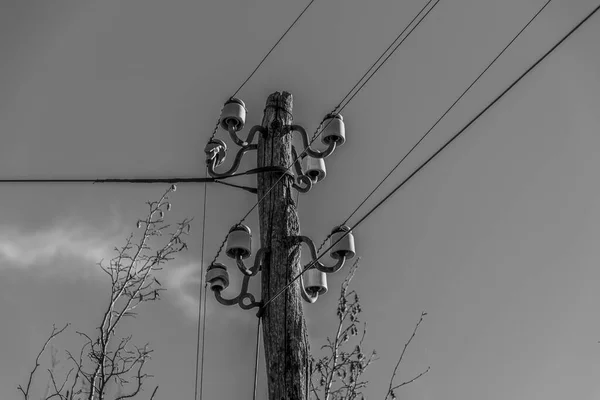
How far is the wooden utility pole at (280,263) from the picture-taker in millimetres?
3938

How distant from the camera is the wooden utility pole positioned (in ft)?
12.9

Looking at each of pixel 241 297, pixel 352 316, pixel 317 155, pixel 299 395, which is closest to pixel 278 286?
pixel 241 297

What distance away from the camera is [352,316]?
19.8 ft

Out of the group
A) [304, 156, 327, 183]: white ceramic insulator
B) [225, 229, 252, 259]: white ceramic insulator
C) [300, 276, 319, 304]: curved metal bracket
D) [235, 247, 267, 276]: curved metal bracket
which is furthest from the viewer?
[304, 156, 327, 183]: white ceramic insulator

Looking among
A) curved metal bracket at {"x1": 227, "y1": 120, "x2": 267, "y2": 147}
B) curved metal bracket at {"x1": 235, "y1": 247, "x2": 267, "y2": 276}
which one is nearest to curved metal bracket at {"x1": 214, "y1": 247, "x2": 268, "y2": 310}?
curved metal bracket at {"x1": 235, "y1": 247, "x2": 267, "y2": 276}

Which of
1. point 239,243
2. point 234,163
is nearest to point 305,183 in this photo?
point 234,163

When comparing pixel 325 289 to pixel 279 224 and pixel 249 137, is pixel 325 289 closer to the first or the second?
pixel 279 224

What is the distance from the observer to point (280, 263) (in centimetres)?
437

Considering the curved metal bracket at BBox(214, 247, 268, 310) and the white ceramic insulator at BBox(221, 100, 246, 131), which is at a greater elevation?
the white ceramic insulator at BBox(221, 100, 246, 131)

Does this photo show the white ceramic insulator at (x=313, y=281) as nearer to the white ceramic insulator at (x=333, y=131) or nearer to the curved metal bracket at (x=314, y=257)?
the curved metal bracket at (x=314, y=257)

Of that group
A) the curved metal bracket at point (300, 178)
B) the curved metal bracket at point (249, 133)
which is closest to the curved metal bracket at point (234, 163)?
the curved metal bracket at point (249, 133)

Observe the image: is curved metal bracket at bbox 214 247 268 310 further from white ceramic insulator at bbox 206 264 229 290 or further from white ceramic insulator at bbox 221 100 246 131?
white ceramic insulator at bbox 221 100 246 131

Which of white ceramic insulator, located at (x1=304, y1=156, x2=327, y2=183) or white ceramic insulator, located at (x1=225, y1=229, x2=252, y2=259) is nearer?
white ceramic insulator, located at (x1=225, y1=229, x2=252, y2=259)

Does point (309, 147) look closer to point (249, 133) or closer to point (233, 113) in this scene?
point (249, 133)
